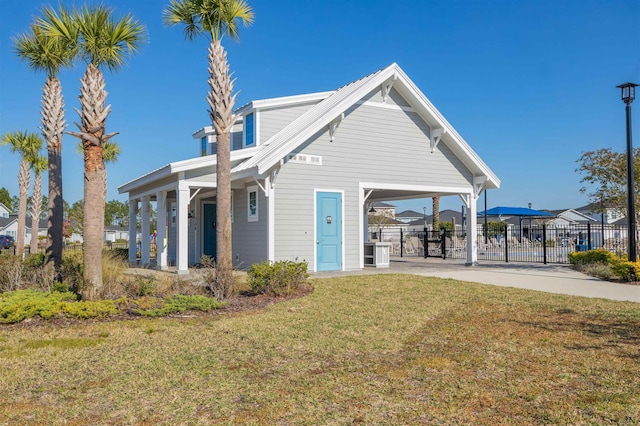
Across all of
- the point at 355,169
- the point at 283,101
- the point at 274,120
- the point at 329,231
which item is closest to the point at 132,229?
the point at 274,120

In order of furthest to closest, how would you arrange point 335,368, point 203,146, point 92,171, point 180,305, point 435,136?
1. point 203,146
2. point 435,136
3. point 92,171
4. point 180,305
5. point 335,368

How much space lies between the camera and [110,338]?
276 inches

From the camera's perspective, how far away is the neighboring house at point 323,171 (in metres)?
14.9

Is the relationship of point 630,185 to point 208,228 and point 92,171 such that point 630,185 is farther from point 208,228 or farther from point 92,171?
point 208,228

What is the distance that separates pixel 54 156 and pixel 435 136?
1238cm

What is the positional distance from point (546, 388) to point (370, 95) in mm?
13201

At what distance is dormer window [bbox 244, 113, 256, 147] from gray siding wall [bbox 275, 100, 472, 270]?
3161 millimetres

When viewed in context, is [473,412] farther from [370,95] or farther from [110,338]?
[370,95]

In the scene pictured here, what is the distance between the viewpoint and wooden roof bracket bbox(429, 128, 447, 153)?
57.5 ft

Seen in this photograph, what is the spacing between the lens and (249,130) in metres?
18.0

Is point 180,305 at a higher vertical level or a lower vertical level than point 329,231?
lower

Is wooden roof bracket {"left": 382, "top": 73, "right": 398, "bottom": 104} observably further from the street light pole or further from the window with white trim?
the street light pole

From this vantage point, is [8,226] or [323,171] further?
[8,226]

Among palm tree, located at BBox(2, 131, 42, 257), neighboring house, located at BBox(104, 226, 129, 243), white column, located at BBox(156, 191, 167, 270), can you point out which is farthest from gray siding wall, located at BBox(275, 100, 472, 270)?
neighboring house, located at BBox(104, 226, 129, 243)
